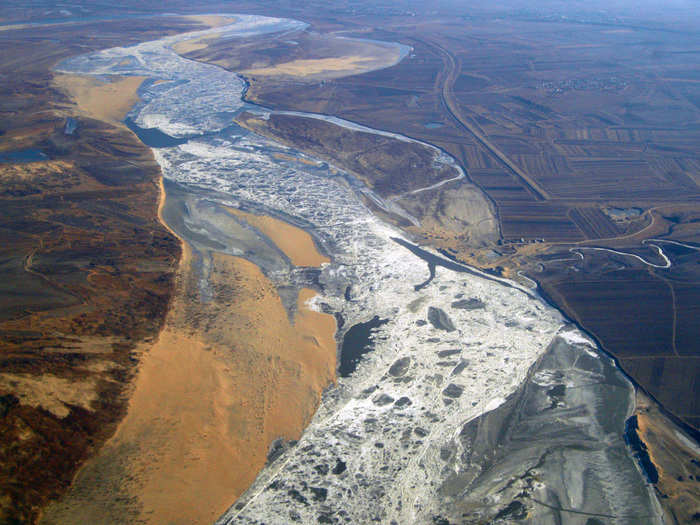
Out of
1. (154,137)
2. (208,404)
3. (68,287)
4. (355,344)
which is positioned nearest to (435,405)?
(355,344)

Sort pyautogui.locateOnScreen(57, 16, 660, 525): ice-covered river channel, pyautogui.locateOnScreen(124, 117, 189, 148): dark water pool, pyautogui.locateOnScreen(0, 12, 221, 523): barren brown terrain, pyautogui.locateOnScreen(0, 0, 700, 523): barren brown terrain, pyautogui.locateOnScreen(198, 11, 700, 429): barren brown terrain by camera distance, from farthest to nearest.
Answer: pyautogui.locateOnScreen(124, 117, 189, 148): dark water pool, pyautogui.locateOnScreen(198, 11, 700, 429): barren brown terrain, pyautogui.locateOnScreen(0, 0, 700, 523): barren brown terrain, pyautogui.locateOnScreen(57, 16, 660, 525): ice-covered river channel, pyautogui.locateOnScreen(0, 12, 221, 523): barren brown terrain

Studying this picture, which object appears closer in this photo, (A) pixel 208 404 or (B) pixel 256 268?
(A) pixel 208 404

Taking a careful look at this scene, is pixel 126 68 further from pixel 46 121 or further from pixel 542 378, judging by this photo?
pixel 542 378

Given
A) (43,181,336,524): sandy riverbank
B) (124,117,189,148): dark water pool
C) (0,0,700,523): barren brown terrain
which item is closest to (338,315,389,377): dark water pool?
(43,181,336,524): sandy riverbank

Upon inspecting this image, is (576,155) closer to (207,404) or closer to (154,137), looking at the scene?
(154,137)

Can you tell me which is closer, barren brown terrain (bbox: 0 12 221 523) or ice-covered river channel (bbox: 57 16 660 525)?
barren brown terrain (bbox: 0 12 221 523)

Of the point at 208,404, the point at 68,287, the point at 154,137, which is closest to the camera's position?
the point at 208,404

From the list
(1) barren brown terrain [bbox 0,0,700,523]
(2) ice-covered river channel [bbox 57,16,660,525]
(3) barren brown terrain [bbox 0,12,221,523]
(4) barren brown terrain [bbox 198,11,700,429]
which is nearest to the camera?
(3) barren brown terrain [bbox 0,12,221,523]

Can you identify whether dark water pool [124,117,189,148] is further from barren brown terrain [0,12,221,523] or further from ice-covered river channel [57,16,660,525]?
ice-covered river channel [57,16,660,525]
